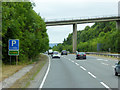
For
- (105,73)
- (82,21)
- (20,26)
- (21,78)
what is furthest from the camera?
(82,21)

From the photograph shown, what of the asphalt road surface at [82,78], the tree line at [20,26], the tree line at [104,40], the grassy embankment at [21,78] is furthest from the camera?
the tree line at [104,40]

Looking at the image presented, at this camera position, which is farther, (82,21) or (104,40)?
(104,40)

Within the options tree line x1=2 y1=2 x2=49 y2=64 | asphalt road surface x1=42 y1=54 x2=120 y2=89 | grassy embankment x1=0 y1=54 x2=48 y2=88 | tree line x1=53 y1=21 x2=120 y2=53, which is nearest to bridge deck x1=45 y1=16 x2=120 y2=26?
tree line x1=53 y1=21 x2=120 y2=53

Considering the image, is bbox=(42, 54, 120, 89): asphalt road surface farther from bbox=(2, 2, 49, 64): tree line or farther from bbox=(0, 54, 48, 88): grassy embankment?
bbox=(2, 2, 49, 64): tree line

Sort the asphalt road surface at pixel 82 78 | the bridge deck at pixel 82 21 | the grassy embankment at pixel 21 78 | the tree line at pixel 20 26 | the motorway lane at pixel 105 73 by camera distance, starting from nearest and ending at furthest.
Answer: the asphalt road surface at pixel 82 78
the grassy embankment at pixel 21 78
the motorway lane at pixel 105 73
the tree line at pixel 20 26
the bridge deck at pixel 82 21

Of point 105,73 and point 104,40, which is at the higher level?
point 104,40

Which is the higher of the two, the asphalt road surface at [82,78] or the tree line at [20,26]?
the tree line at [20,26]

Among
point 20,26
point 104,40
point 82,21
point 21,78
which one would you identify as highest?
point 82,21

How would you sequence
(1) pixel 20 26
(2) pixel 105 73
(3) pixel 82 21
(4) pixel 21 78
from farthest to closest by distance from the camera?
1. (3) pixel 82 21
2. (1) pixel 20 26
3. (2) pixel 105 73
4. (4) pixel 21 78

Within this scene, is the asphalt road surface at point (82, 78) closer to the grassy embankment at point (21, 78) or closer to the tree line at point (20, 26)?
the grassy embankment at point (21, 78)

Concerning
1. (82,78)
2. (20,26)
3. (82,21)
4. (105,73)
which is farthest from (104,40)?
(82,78)

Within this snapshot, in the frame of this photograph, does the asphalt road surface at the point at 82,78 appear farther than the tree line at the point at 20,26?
No

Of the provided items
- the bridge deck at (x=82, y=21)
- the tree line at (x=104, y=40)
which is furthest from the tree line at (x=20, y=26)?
the bridge deck at (x=82, y=21)

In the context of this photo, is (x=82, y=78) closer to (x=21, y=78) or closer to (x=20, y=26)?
(x=21, y=78)
